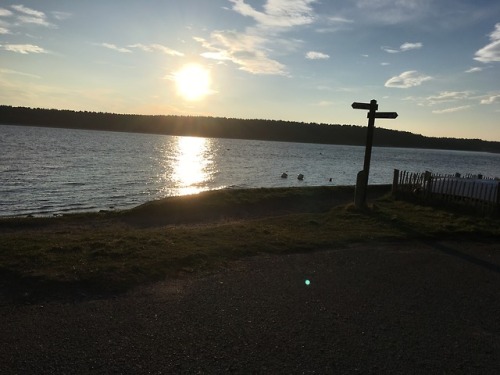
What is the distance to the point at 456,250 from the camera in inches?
429

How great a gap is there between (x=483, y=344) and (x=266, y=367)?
9.82ft

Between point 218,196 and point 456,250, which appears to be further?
point 218,196

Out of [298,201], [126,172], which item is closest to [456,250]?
[298,201]

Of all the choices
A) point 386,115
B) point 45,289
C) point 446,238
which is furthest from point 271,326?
point 386,115

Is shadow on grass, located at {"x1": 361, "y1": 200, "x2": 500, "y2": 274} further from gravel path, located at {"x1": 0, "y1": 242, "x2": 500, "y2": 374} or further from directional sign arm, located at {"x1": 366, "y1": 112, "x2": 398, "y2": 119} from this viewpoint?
directional sign arm, located at {"x1": 366, "y1": 112, "x2": 398, "y2": 119}

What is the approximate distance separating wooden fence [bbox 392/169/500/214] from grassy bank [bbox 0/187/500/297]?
810mm

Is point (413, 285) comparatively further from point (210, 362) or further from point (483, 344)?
point (210, 362)

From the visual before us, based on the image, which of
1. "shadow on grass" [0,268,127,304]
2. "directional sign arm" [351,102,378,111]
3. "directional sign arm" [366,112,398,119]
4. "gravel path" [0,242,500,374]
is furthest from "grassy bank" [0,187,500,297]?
"directional sign arm" [351,102,378,111]

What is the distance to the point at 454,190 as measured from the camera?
17.6 m

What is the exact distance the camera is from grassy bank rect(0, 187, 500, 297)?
304 inches

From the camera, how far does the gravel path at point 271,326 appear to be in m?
4.91

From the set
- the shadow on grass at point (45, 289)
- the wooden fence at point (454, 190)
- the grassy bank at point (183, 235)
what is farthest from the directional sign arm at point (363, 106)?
the shadow on grass at point (45, 289)

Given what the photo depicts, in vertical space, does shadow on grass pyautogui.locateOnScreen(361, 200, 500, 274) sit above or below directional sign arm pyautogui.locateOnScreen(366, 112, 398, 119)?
below

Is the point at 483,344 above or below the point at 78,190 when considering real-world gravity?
above
